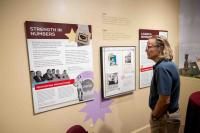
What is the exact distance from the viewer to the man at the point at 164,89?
175 centimetres

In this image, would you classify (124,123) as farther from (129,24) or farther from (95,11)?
(95,11)

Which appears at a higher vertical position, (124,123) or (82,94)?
(82,94)

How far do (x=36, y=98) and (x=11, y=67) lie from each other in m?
0.39

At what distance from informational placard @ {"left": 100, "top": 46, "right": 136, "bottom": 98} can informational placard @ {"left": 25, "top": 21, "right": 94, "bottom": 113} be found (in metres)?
0.21

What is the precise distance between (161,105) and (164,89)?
0.18 metres

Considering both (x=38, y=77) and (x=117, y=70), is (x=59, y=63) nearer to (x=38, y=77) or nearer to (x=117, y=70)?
(x=38, y=77)

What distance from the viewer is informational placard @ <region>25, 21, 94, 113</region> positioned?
167 centimetres

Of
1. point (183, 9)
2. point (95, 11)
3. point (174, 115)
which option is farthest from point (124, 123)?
point (183, 9)

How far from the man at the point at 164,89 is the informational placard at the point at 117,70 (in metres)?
0.51

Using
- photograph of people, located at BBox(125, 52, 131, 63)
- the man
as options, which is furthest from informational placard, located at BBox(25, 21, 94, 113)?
the man

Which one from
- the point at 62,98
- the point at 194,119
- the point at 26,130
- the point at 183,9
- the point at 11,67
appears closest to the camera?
the point at 194,119

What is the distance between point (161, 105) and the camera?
1.77 m

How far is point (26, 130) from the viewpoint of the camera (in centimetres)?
168

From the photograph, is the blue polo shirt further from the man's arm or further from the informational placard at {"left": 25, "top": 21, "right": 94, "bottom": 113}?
the informational placard at {"left": 25, "top": 21, "right": 94, "bottom": 113}
